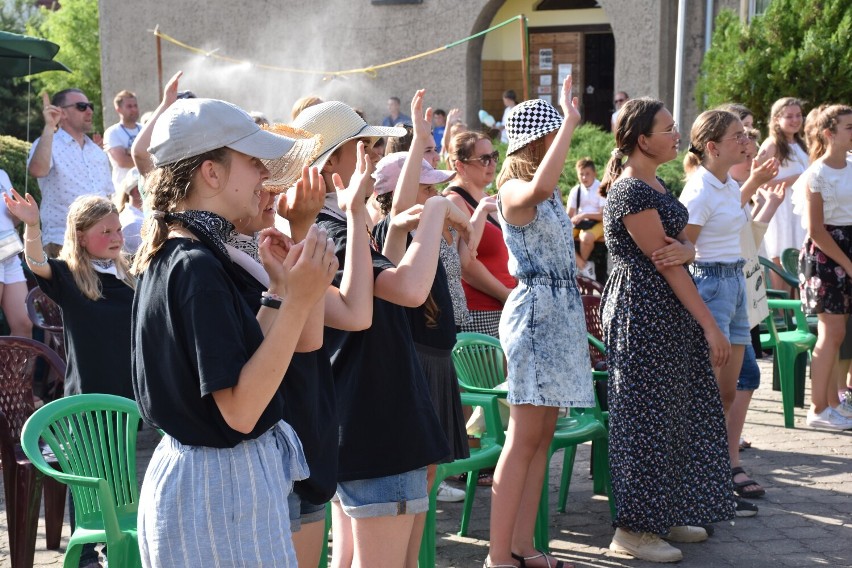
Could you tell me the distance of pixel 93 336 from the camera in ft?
15.0

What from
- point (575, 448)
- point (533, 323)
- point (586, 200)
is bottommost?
point (575, 448)

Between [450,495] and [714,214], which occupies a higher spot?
[714,214]

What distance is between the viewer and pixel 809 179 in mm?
6656

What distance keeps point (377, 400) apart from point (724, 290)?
2601 millimetres

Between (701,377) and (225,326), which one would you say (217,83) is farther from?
(225,326)

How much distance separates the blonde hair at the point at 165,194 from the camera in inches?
91.4

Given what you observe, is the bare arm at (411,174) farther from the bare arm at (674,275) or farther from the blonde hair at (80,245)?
the blonde hair at (80,245)

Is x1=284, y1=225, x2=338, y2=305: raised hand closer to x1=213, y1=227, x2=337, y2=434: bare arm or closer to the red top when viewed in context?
x1=213, y1=227, x2=337, y2=434: bare arm

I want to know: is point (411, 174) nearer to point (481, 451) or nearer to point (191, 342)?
Result: point (481, 451)

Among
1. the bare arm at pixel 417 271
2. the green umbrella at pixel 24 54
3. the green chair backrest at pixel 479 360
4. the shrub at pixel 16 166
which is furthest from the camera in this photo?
the shrub at pixel 16 166

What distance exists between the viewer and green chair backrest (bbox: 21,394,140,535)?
346cm

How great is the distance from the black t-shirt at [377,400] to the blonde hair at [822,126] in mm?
4332

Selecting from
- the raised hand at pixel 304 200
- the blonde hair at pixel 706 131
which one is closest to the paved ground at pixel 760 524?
the blonde hair at pixel 706 131

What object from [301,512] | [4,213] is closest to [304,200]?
[301,512]
